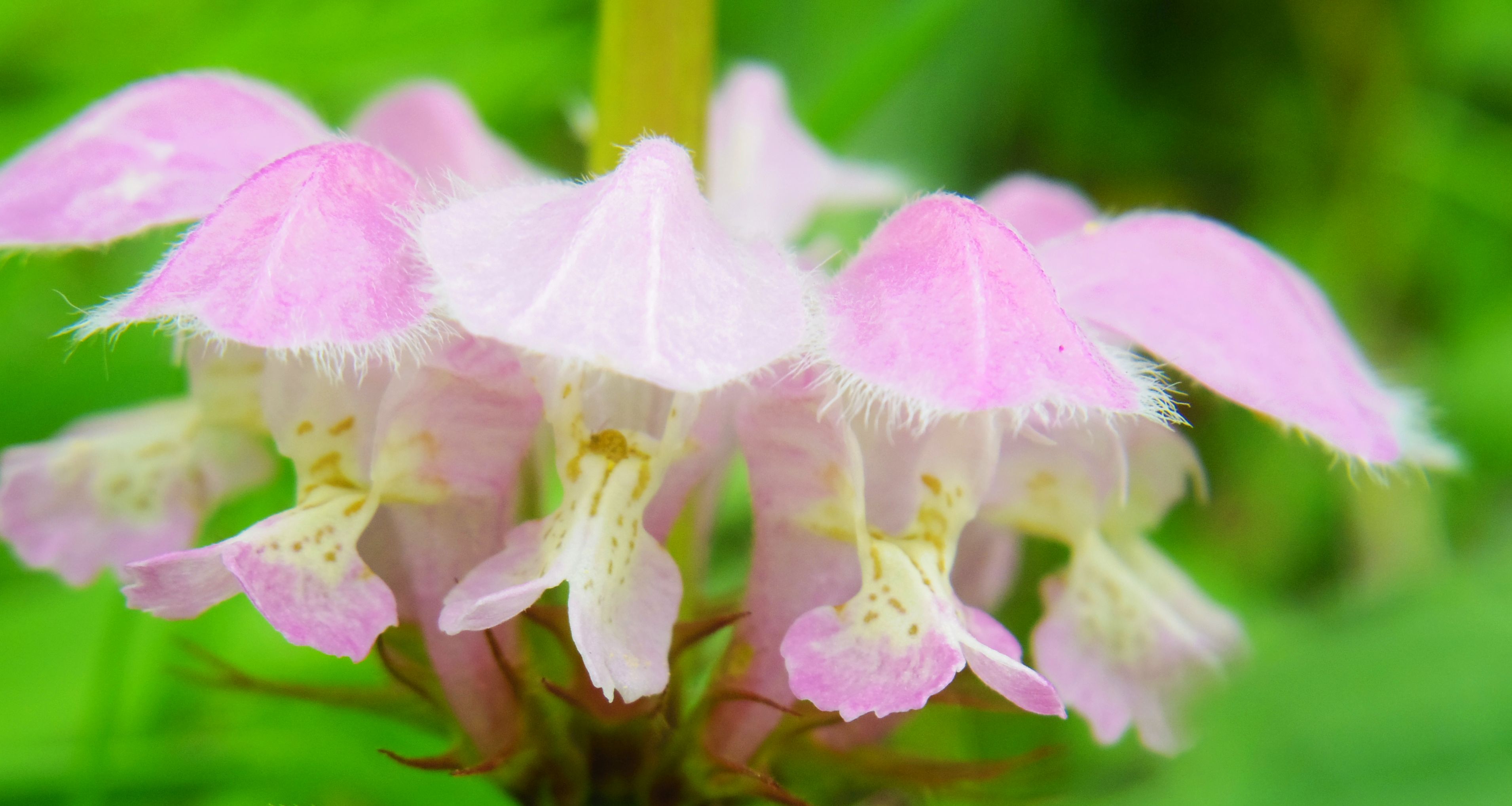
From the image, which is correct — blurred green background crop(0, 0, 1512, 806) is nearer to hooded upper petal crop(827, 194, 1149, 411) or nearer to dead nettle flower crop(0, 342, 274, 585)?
dead nettle flower crop(0, 342, 274, 585)

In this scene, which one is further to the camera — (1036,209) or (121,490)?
(1036,209)

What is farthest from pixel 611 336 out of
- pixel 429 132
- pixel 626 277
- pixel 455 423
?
pixel 429 132

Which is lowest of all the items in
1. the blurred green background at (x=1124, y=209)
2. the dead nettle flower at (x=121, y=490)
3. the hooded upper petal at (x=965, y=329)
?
the blurred green background at (x=1124, y=209)

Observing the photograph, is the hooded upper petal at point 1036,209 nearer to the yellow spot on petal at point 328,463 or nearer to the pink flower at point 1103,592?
the pink flower at point 1103,592

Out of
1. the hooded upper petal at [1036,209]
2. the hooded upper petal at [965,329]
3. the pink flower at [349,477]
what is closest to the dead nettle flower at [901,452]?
the hooded upper petal at [965,329]

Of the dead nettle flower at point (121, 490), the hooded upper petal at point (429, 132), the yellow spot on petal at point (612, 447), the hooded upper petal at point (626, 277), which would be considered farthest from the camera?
the hooded upper petal at point (429, 132)

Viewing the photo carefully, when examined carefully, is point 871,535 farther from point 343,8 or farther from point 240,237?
point 343,8

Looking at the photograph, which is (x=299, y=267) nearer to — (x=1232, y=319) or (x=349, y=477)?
(x=349, y=477)
